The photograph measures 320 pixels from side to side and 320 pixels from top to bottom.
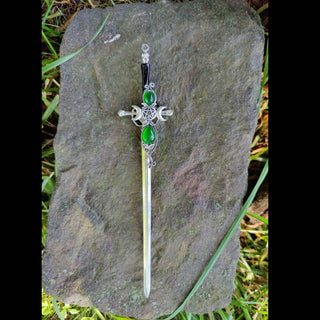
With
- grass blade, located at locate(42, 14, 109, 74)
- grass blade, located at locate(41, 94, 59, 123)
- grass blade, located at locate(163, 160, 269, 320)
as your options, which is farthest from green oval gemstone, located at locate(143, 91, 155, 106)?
grass blade, located at locate(163, 160, 269, 320)

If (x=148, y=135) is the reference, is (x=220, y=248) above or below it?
below

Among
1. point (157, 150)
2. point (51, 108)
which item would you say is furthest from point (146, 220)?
point (51, 108)

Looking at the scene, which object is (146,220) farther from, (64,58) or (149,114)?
(64,58)

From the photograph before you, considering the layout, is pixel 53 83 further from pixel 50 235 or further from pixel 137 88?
pixel 50 235

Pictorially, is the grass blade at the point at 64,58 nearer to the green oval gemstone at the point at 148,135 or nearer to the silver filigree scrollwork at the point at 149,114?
the silver filigree scrollwork at the point at 149,114

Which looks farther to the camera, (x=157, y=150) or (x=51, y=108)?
(x=51, y=108)

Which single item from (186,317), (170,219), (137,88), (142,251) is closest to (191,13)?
(137,88)
